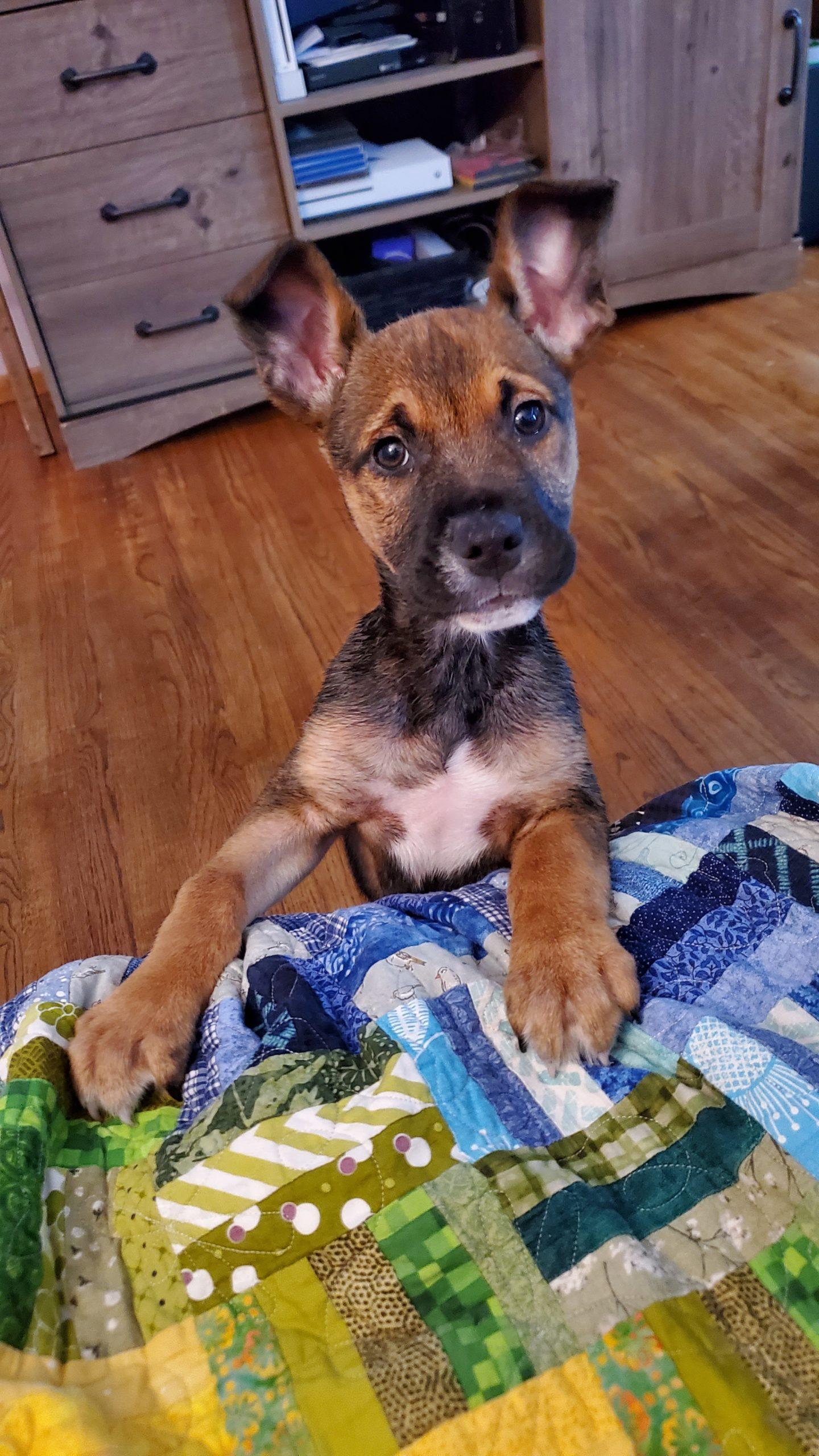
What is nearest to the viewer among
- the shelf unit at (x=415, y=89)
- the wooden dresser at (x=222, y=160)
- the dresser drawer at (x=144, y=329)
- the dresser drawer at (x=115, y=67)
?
the dresser drawer at (x=115, y=67)

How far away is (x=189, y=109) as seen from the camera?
13.6 feet

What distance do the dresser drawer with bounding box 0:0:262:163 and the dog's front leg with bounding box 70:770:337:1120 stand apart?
3407 mm

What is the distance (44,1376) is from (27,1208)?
0.18 meters

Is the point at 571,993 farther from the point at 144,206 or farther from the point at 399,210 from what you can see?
the point at 399,210

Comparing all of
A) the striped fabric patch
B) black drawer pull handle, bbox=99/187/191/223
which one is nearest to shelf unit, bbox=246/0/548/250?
black drawer pull handle, bbox=99/187/191/223

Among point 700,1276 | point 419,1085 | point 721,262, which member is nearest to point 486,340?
point 419,1085

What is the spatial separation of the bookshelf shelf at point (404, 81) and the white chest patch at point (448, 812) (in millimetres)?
3568

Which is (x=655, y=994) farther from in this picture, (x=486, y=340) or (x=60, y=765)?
(x=60, y=765)

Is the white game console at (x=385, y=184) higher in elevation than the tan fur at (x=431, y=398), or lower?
lower

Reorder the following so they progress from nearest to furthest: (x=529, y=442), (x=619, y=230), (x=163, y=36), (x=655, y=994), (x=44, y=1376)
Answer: (x=44, y=1376), (x=655, y=994), (x=529, y=442), (x=163, y=36), (x=619, y=230)

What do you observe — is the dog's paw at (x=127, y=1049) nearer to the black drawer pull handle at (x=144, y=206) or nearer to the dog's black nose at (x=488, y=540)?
the dog's black nose at (x=488, y=540)

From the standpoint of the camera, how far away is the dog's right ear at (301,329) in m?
1.78

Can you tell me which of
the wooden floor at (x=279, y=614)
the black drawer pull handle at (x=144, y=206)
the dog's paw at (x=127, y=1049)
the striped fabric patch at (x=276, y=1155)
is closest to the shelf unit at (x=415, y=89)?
the black drawer pull handle at (x=144, y=206)

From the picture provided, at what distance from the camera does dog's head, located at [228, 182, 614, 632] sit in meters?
1.57
